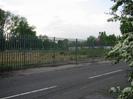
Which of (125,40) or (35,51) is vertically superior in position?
(125,40)

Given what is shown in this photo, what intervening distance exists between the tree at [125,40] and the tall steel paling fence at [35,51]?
15.5 m

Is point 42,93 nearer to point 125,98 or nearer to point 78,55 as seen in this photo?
point 125,98

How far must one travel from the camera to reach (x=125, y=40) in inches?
98.8

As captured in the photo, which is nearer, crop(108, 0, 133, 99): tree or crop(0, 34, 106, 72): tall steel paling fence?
crop(108, 0, 133, 99): tree

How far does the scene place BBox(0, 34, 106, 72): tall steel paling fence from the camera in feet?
60.6

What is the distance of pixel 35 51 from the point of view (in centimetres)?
2125

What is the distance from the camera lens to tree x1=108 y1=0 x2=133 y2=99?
8.14 feet

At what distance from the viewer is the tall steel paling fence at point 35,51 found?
18459 mm

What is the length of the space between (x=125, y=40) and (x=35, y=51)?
1891 cm

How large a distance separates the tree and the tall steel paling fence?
1552 cm

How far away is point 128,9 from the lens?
8.57ft

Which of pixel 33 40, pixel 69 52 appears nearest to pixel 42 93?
pixel 33 40

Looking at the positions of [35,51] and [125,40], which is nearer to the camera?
[125,40]

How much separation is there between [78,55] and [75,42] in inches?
55.4
